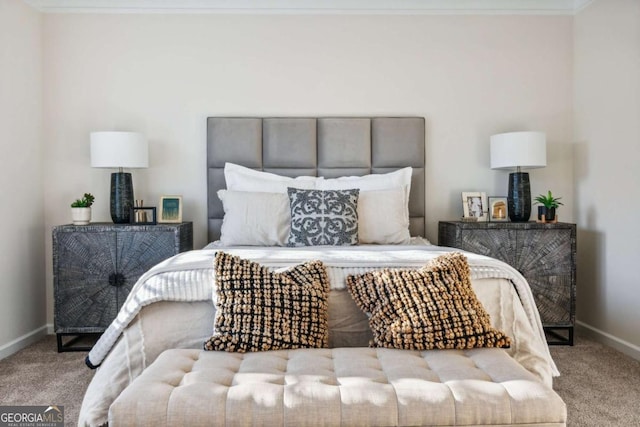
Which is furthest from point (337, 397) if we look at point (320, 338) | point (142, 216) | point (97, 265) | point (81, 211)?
point (81, 211)

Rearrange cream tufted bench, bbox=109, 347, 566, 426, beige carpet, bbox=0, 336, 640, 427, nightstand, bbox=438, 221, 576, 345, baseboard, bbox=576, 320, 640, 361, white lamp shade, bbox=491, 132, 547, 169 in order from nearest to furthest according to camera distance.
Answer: cream tufted bench, bbox=109, 347, 566, 426 < beige carpet, bbox=0, 336, 640, 427 < baseboard, bbox=576, 320, 640, 361 < nightstand, bbox=438, 221, 576, 345 < white lamp shade, bbox=491, 132, 547, 169

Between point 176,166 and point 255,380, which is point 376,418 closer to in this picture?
point 255,380

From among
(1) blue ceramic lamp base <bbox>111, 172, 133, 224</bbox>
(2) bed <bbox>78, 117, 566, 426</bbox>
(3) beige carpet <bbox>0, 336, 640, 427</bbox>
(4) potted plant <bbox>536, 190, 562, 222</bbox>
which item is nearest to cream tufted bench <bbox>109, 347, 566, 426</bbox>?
(2) bed <bbox>78, 117, 566, 426</bbox>

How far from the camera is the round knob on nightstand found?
322 centimetres

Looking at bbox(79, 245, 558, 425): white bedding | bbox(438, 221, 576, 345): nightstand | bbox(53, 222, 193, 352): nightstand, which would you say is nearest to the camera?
bbox(79, 245, 558, 425): white bedding

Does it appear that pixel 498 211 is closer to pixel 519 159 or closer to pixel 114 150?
pixel 519 159

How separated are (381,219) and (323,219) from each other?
420mm

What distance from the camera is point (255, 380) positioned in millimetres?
1519

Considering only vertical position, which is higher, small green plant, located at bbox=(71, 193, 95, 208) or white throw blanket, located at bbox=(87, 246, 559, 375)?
small green plant, located at bbox=(71, 193, 95, 208)

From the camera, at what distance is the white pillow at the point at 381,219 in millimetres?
3184

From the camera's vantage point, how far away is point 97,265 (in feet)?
10.6

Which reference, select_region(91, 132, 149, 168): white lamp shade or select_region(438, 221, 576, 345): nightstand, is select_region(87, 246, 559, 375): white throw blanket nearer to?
select_region(438, 221, 576, 345): nightstand

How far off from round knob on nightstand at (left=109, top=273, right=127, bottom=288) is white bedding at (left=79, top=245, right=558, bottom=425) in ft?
3.76

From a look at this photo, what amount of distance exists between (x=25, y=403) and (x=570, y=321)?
320 cm
